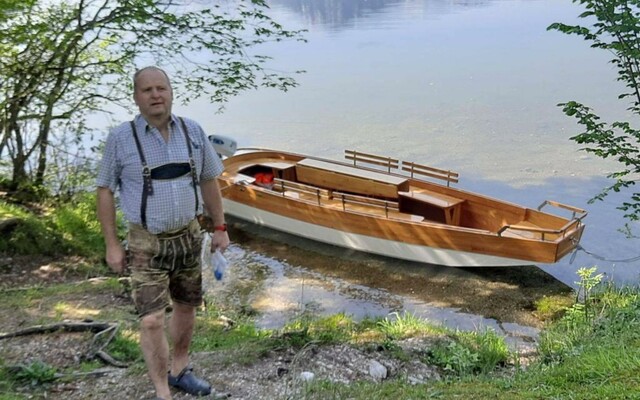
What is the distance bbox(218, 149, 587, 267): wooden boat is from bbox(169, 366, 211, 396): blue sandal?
558 cm

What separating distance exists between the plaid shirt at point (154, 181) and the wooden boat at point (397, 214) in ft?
19.4

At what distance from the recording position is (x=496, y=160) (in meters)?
12.1

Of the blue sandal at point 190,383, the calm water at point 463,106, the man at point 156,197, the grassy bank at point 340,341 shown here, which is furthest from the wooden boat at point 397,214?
the man at point 156,197

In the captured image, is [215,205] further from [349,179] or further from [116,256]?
[349,179]

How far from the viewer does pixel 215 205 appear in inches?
129

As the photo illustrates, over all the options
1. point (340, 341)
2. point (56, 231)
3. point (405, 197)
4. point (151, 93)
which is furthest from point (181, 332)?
point (405, 197)

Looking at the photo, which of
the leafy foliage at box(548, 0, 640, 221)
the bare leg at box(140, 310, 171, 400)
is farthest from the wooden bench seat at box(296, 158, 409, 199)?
the bare leg at box(140, 310, 171, 400)

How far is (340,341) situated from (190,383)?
1.50 meters

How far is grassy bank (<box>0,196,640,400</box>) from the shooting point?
306cm

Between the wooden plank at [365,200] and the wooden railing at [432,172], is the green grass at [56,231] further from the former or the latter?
the wooden railing at [432,172]

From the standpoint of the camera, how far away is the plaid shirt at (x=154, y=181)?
9.41 feet

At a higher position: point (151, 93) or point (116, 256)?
point (151, 93)

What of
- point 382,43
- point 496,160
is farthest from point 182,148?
point 382,43

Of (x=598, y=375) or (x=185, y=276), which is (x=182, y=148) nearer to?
(x=185, y=276)
